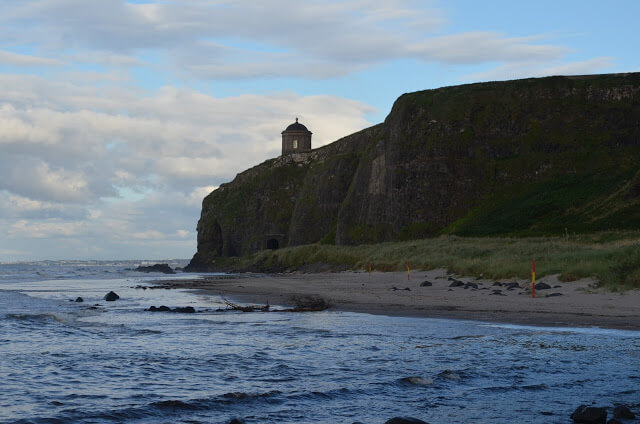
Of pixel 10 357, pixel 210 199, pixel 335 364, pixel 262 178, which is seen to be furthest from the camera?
pixel 210 199

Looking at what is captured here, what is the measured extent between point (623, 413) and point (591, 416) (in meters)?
0.59

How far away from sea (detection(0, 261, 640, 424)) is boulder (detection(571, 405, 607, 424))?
1.71 feet

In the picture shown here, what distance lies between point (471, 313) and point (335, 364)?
8.96 metres

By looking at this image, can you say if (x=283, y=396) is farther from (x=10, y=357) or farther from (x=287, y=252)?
(x=287, y=252)

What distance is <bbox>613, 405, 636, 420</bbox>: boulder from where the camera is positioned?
27.2 ft

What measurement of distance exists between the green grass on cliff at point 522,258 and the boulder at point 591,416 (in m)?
14.9

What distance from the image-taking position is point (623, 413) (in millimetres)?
8336

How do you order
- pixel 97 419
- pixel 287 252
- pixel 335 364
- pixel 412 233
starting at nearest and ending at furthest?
pixel 97 419 < pixel 335 364 < pixel 287 252 < pixel 412 233

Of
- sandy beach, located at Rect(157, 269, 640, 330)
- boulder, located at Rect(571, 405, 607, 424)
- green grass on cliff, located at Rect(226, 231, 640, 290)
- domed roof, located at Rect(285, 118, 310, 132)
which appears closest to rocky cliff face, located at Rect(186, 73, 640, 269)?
green grass on cliff, located at Rect(226, 231, 640, 290)

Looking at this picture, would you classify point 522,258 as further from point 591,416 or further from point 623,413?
point 591,416

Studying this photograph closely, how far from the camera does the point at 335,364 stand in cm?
1289

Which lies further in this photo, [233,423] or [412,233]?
[412,233]

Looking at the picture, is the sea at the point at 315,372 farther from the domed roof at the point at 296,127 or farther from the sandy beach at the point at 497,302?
the domed roof at the point at 296,127

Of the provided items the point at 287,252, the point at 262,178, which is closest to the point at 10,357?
the point at 287,252
